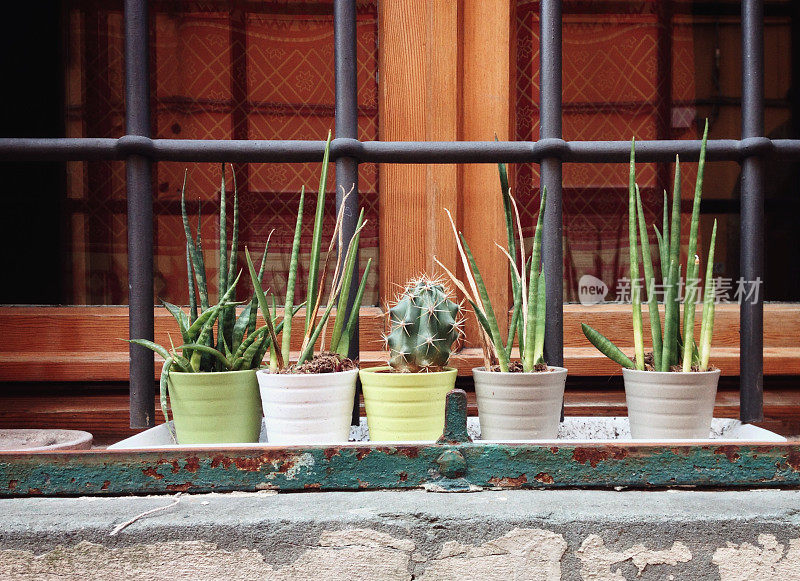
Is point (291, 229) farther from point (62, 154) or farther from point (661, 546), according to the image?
point (661, 546)

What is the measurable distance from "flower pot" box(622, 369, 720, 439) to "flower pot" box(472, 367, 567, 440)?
0.12 metres

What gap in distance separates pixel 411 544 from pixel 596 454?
229mm

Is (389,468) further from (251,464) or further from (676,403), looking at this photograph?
(676,403)

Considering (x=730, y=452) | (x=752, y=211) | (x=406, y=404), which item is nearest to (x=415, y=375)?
(x=406, y=404)

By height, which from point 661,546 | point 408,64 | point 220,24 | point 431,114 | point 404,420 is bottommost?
point 661,546

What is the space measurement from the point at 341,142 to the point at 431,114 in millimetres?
458

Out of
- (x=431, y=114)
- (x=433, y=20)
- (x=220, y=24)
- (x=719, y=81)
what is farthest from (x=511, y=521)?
(x=719, y=81)

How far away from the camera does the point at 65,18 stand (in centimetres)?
152

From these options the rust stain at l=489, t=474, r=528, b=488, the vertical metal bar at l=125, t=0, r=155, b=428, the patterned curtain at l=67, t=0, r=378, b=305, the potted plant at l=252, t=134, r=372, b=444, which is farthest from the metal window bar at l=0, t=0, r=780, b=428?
the patterned curtain at l=67, t=0, r=378, b=305

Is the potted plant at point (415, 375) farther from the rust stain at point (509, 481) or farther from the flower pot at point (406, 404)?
the rust stain at point (509, 481)

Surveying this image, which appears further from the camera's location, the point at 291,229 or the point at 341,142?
the point at 291,229

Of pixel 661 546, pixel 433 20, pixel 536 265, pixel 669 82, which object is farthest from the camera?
pixel 669 82

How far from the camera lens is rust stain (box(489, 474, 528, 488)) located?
670 millimetres

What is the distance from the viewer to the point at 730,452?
0.66m
